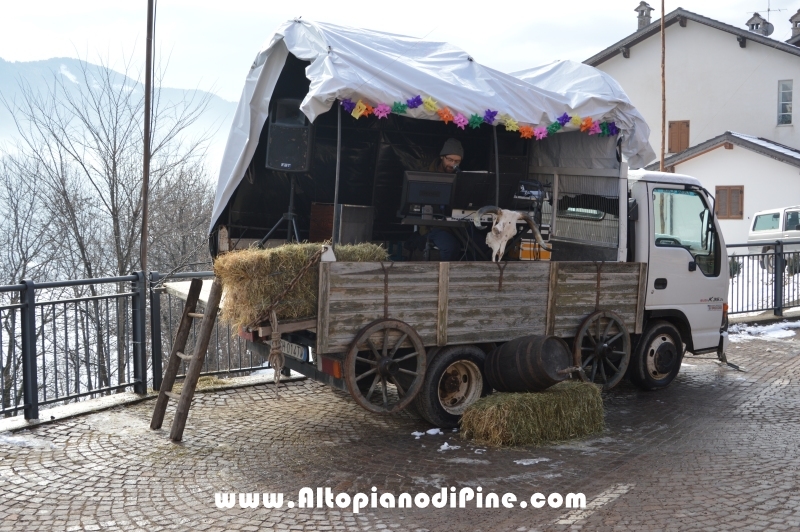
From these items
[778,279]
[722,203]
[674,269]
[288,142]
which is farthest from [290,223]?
[722,203]

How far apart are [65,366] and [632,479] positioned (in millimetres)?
5391

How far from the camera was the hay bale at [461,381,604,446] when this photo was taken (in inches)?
267

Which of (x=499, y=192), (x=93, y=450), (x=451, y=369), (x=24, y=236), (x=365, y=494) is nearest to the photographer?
(x=365, y=494)

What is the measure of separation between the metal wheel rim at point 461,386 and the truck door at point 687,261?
8.06ft

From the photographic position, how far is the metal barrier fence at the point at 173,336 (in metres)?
8.45

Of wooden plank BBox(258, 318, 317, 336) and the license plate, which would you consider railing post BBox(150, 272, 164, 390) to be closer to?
the license plate

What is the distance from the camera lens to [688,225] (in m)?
9.27

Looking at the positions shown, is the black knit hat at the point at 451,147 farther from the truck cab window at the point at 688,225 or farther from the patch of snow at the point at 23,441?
the patch of snow at the point at 23,441

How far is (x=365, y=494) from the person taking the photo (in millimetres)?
5582

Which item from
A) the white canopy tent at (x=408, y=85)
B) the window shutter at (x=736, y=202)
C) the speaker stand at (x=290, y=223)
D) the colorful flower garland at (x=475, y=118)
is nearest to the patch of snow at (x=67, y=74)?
the speaker stand at (x=290, y=223)

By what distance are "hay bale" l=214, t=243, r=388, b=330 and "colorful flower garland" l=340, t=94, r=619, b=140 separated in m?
1.33

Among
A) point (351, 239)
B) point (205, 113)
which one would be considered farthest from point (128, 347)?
point (205, 113)

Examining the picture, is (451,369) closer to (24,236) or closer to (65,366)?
(65,366)

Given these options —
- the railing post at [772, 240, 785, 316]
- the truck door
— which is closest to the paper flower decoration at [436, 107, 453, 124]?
the truck door
